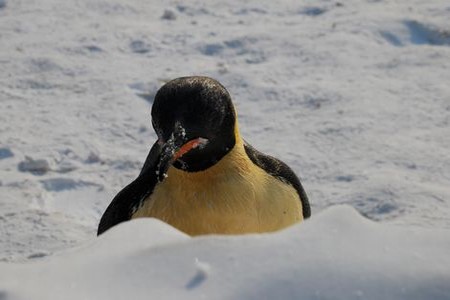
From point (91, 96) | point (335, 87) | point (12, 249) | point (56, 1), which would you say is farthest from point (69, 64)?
point (12, 249)

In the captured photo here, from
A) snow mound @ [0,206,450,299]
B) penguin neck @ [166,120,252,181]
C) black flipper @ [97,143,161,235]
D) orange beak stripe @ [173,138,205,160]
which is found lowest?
black flipper @ [97,143,161,235]

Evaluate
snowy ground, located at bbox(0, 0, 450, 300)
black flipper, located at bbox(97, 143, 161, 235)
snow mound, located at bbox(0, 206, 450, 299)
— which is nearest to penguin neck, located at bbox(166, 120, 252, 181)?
black flipper, located at bbox(97, 143, 161, 235)

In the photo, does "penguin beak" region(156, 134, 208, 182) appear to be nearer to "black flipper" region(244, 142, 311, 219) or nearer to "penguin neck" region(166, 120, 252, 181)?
"penguin neck" region(166, 120, 252, 181)

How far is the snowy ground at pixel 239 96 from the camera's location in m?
4.36

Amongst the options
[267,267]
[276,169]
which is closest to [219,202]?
[276,169]

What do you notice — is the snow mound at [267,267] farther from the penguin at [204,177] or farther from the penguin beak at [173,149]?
the penguin at [204,177]

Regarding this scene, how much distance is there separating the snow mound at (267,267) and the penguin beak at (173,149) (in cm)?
104

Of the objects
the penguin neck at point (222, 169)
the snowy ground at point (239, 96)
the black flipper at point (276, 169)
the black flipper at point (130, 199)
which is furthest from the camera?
the snowy ground at point (239, 96)

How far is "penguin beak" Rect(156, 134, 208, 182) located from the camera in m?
2.56

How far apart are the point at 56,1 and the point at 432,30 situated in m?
2.75

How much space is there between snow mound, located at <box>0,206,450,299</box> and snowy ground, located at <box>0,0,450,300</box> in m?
2.07

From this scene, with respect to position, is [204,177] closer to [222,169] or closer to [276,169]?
[222,169]

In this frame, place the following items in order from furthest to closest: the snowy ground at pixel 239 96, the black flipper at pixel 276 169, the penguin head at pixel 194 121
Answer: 1. the snowy ground at pixel 239 96
2. the black flipper at pixel 276 169
3. the penguin head at pixel 194 121

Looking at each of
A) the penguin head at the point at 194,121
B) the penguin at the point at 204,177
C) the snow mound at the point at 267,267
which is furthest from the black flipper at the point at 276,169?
the snow mound at the point at 267,267
